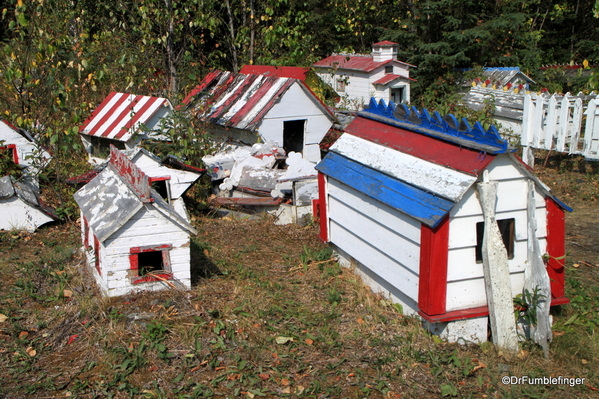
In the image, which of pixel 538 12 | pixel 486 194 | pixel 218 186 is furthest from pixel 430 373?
pixel 538 12

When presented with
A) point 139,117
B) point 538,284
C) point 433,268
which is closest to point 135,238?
point 433,268

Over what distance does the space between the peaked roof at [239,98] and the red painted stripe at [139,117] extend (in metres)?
1.72

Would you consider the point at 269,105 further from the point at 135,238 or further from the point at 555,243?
the point at 555,243

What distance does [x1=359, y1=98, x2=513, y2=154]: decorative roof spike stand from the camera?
18.1 feet

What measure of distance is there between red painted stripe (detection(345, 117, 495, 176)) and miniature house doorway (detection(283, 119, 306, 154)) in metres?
6.08

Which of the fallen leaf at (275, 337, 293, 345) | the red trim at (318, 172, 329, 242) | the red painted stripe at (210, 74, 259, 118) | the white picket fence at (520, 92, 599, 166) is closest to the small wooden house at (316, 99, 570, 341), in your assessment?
the red trim at (318, 172, 329, 242)

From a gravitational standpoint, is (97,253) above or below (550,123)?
below

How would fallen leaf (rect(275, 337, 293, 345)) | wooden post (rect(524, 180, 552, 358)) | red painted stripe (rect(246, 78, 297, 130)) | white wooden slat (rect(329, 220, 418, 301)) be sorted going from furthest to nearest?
red painted stripe (rect(246, 78, 297, 130)) → white wooden slat (rect(329, 220, 418, 301)) → wooden post (rect(524, 180, 552, 358)) → fallen leaf (rect(275, 337, 293, 345))

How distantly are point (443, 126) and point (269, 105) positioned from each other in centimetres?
642

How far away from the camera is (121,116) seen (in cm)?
1139

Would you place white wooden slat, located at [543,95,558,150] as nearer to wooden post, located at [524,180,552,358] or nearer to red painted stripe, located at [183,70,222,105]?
wooden post, located at [524,180,552,358]

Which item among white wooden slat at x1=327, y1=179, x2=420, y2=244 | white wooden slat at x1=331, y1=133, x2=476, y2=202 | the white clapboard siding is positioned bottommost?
the white clapboard siding

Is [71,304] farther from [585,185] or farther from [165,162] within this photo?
[585,185]

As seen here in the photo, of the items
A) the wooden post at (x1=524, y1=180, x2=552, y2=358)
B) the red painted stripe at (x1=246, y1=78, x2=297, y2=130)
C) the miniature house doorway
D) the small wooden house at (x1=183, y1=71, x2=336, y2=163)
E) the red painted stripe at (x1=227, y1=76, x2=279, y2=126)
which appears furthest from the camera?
the miniature house doorway
